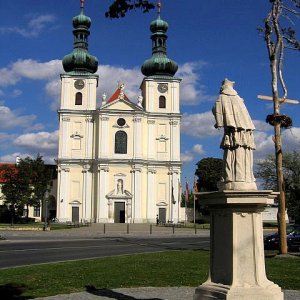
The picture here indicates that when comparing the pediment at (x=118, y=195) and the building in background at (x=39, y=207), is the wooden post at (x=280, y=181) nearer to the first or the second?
the building in background at (x=39, y=207)

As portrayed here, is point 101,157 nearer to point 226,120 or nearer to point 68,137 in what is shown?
point 68,137

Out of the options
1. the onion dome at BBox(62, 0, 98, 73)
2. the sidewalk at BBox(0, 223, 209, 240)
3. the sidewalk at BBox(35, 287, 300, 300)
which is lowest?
the sidewalk at BBox(0, 223, 209, 240)

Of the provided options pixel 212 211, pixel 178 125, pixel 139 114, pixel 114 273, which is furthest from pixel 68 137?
pixel 212 211

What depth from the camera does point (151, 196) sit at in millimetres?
66312

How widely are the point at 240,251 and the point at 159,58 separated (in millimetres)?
64697

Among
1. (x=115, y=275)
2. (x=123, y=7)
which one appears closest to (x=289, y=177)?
(x=115, y=275)

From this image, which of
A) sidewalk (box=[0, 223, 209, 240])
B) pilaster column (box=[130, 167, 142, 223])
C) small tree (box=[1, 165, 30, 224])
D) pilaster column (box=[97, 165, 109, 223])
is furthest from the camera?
pilaster column (box=[130, 167, 142, 223])

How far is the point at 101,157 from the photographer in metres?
65.0

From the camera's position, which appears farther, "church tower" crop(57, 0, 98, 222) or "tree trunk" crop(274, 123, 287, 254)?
"church tower" crop(57, 0, 98, 222)

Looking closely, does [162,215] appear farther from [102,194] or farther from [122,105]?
[122,105]

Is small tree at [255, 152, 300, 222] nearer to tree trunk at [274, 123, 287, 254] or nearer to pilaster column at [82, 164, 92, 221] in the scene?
pilaster column at [82, 164, 92, 221]

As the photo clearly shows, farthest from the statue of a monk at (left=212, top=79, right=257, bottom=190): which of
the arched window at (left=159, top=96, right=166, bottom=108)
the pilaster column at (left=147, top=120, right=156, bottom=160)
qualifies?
the arched window at (left=159, top=96, right=166, bottom=108)

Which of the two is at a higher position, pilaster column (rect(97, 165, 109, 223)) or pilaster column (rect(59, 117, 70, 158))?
pilaster column (rect(59, 117, 70, 158))

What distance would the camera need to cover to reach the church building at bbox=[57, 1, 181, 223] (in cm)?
6506
